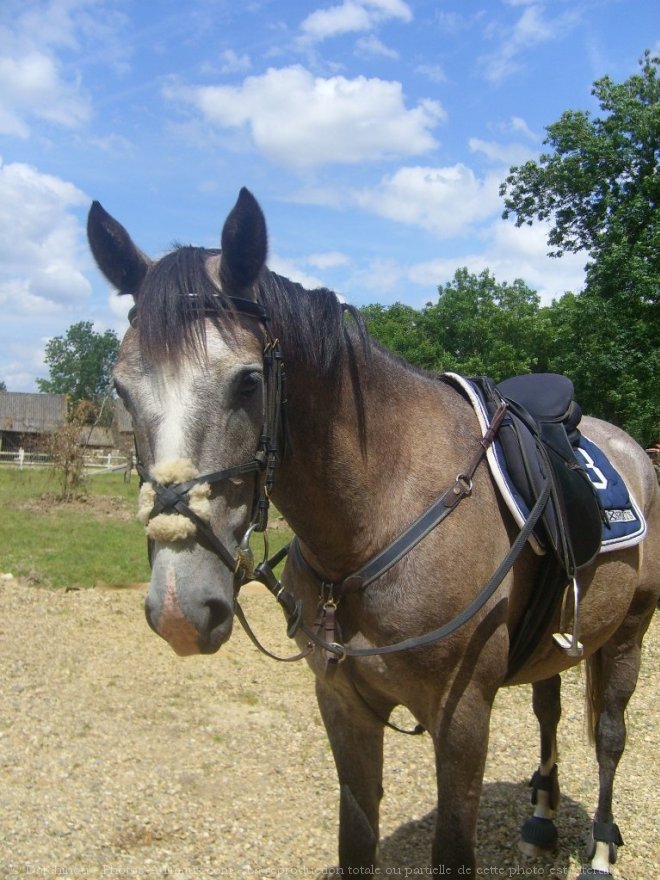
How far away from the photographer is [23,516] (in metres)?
17.5

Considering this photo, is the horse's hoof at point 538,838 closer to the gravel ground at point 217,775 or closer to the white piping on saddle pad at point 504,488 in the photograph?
the gravel ground at point 217,775

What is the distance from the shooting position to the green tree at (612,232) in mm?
14789

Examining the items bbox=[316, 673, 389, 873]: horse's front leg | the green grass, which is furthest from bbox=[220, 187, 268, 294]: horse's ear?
the green grass

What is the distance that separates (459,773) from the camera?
8.00ft

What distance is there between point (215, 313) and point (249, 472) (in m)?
0.46

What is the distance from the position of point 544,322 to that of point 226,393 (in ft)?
114

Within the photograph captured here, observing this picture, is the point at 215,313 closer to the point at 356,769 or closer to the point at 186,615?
the point at 186,615

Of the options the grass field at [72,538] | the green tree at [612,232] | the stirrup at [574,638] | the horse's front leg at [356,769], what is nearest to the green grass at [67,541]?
the grass field at [72,538]

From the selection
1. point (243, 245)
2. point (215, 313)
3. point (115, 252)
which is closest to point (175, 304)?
point (215, 313)

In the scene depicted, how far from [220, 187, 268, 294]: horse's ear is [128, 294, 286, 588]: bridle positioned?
0.07 meters

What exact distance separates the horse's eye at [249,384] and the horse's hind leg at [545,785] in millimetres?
2896

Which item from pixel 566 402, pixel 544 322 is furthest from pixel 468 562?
pixel 544 322

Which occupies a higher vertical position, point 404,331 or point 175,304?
point 404,331

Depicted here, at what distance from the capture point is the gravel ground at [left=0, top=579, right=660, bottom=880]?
374 centimetres
